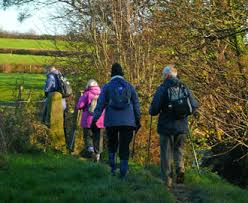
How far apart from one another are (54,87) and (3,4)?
1276 cm

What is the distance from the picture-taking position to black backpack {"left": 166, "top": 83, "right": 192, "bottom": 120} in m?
9.71

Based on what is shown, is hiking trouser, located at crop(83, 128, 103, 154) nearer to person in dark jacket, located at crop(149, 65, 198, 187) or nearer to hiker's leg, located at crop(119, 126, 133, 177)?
hiker's leg, located at crop(119, 126, 133, 177)

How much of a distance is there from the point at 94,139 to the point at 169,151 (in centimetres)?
356

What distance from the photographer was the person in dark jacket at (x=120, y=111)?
32.6 feet

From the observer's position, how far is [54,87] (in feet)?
51.6

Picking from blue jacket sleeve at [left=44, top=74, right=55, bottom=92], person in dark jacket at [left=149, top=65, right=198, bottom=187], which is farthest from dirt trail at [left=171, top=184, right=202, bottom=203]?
blue jacket sleeve at [left=44, top=74, right=55, bottom=92]

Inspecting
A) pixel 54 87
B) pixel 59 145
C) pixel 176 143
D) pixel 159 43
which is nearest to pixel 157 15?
pixel 159 43

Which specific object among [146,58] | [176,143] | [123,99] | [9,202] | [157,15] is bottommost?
[9,202]

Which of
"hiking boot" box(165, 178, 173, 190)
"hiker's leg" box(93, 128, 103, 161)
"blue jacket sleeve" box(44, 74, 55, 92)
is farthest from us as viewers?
"blue jacket sleeve" box(44, 74, 55, 92)

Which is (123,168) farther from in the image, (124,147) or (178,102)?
(178,102)

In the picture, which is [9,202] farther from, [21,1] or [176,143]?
[21,1]

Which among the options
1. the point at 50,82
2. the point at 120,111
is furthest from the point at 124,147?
the point at 50,82

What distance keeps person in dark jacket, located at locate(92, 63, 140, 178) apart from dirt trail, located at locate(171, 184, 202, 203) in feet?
2.98

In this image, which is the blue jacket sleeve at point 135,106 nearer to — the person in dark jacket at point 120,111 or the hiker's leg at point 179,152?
the person in dark jacket at point 120,111
